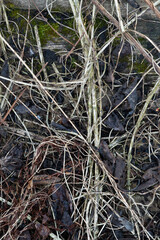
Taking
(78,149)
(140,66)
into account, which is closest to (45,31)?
(140,66)

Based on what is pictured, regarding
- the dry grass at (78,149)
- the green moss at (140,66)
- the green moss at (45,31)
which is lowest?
the dry grass at (78,149)

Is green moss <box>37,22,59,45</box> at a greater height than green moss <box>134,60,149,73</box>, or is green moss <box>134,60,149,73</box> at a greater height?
green moss <box>37,22,59,45</box>

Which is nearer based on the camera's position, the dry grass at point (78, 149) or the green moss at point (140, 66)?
the dry grass at point (78, 149)

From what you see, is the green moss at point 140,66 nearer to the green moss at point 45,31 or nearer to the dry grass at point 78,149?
the dry grass at point 78,149

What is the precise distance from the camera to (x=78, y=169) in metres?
1.53

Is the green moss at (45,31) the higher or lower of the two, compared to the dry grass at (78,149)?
higher

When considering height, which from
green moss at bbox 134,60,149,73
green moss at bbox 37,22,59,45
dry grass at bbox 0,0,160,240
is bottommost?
dry grass at bbox 0,0,160,240

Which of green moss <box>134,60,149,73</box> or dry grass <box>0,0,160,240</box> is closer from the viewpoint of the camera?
dry grass <box>0,0,160,240</box>

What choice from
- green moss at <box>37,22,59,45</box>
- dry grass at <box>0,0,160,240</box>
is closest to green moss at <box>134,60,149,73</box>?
dry grass at <box>0,0,160,240</box>

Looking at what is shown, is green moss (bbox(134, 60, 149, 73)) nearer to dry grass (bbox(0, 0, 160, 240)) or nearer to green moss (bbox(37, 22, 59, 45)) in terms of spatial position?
dry grass (bbox(0, 0, 160, 240))

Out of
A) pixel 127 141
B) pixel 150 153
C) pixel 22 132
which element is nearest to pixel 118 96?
pixel 127 141

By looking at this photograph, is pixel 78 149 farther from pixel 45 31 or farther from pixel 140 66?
pixel 45 31

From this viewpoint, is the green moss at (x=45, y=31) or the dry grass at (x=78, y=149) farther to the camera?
the green moss at (x=45, y=31)

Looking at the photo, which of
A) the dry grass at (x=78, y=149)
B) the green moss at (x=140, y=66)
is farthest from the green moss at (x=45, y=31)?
the green moss at (x=140, y=66)
